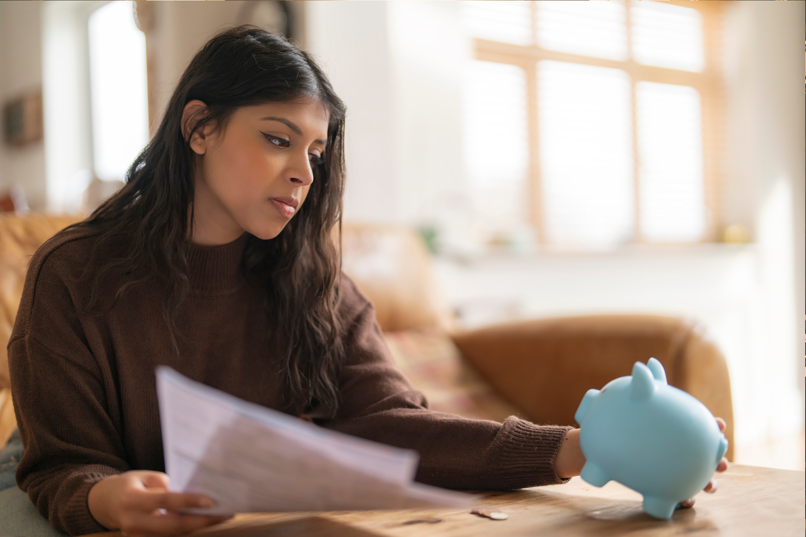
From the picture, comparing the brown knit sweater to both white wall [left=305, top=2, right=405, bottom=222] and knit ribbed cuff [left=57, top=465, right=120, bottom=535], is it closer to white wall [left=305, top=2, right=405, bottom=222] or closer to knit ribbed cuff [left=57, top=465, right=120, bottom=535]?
knit ribbed cuff [left=57, top=465, right=120, bottom=535]

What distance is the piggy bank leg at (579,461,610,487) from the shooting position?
1.83 feet

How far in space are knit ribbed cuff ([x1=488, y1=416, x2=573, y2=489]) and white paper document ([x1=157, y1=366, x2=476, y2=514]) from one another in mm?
298

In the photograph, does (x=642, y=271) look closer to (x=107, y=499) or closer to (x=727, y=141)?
(x=727, y=141)

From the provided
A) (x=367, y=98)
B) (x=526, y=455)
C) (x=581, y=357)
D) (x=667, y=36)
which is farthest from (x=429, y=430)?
(x=667, y=36)

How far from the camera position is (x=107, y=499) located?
58 centimetres

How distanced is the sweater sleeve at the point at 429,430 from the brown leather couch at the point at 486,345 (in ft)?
1.01

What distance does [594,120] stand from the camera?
3336 mm

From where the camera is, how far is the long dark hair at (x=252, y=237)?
2.70ft

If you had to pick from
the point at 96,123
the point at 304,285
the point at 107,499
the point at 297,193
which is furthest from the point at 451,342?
the point at 96,123

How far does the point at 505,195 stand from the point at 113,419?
248 cm

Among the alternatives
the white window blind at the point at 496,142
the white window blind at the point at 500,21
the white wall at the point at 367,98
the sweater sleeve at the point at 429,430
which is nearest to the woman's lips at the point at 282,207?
the sweater sleeve at the point at 429,430

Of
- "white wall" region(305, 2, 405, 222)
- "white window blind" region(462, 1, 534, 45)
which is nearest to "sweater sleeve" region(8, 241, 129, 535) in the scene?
"white wall" region(305, 2, 405, 222)

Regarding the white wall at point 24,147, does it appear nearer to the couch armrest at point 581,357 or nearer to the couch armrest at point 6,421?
the couch armrest at point 6,421

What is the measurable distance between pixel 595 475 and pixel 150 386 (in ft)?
1.76
